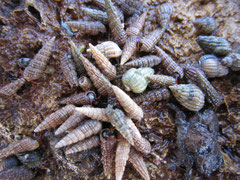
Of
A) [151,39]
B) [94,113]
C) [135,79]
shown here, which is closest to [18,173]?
[94,113]

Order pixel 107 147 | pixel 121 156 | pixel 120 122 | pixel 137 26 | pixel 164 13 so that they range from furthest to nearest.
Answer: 1. pixel 164 13
2. pixel 137 26
3. pixel 107 147
4. pixel 121 156
5. pixel 120 122

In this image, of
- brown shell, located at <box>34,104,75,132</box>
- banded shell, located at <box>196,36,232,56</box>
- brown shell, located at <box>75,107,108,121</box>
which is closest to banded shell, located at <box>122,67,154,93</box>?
brown shell, located at <box>75,107,108,121</box>

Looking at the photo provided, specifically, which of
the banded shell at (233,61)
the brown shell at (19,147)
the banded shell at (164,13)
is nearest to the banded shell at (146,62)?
the banded shell at (164,13)

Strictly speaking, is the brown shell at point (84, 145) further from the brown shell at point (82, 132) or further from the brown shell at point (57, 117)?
the brown shell at point (57, 117)

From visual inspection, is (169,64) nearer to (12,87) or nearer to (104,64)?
(104,64)

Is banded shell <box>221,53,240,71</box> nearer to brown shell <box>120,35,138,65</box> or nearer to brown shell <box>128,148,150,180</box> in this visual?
brown shell <box>120,35,138,65</box>

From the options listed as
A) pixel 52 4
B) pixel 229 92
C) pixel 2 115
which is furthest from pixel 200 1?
pixel 2 115
